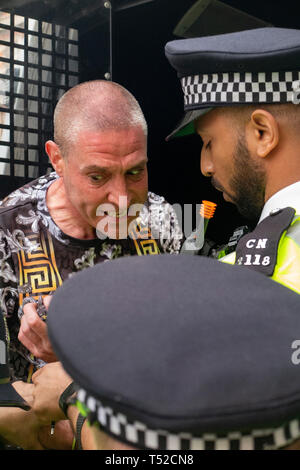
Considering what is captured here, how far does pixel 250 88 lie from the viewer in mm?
1224

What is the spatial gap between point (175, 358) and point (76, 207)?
120 centimetres

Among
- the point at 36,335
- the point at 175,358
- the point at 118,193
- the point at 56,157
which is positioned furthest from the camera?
the point at 56,157

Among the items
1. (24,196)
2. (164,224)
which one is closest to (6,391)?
(24,196)

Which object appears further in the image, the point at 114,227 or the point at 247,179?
the point at 114,227

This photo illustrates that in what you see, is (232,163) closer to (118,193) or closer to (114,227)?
(118,193)

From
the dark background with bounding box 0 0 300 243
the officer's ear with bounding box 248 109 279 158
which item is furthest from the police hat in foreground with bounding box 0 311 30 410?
the dark background with bounding box 0 0 300 243

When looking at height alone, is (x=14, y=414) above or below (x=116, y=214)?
below

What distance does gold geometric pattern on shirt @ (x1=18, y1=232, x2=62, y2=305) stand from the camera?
5.41 ft

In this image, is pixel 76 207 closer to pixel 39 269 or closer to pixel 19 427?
pixel 39 269

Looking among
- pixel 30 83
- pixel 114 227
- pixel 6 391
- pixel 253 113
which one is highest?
pixel 30 83

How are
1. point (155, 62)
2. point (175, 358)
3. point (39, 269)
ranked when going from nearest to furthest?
point (175, 358) < point (39, 269) < point (155, 62)

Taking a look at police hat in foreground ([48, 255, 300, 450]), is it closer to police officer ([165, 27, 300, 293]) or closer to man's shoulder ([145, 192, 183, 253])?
police officer ([165, 27, 300, 293])

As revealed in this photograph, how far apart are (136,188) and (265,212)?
0.54 meters
